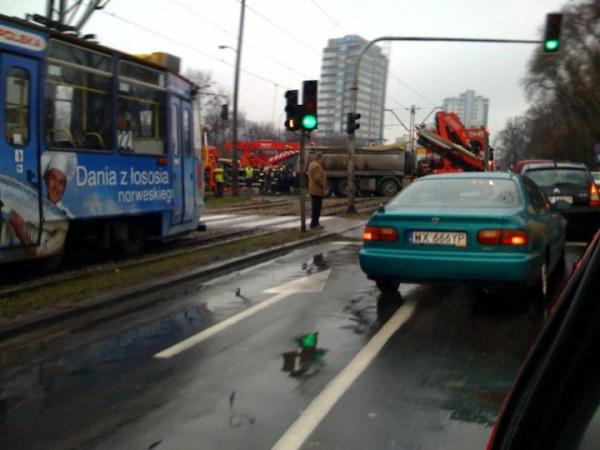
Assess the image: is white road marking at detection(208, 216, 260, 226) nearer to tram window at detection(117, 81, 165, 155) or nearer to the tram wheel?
the tram wheel

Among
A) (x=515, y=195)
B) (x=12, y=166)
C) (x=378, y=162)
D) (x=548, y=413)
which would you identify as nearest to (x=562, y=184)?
(x=515, y=195)

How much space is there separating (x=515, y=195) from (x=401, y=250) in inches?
59.3

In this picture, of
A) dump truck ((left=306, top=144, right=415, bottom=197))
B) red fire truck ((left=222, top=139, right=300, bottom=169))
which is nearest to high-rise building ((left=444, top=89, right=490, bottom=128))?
red fire truck ((left=222, top=139, right=300, bottom=169))

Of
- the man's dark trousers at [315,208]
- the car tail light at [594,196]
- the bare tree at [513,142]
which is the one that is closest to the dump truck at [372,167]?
the man's dark trousers at [315,208]

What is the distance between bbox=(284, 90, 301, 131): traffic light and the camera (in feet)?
47.5

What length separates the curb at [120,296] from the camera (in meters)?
6.00

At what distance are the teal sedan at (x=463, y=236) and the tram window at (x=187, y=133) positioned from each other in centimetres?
587

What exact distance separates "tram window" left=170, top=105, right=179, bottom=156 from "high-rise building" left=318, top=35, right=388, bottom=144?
45307 millimetres

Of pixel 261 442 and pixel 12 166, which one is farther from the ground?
pixel 12 166

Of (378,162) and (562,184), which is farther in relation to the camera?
(378,162)

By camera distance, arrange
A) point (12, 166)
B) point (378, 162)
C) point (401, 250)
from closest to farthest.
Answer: point (401, 250) < point (12, 166) < point (378, 162)

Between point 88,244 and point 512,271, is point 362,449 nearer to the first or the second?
point 512,271

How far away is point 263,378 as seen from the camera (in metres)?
4.69

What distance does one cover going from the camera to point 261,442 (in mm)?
3559
